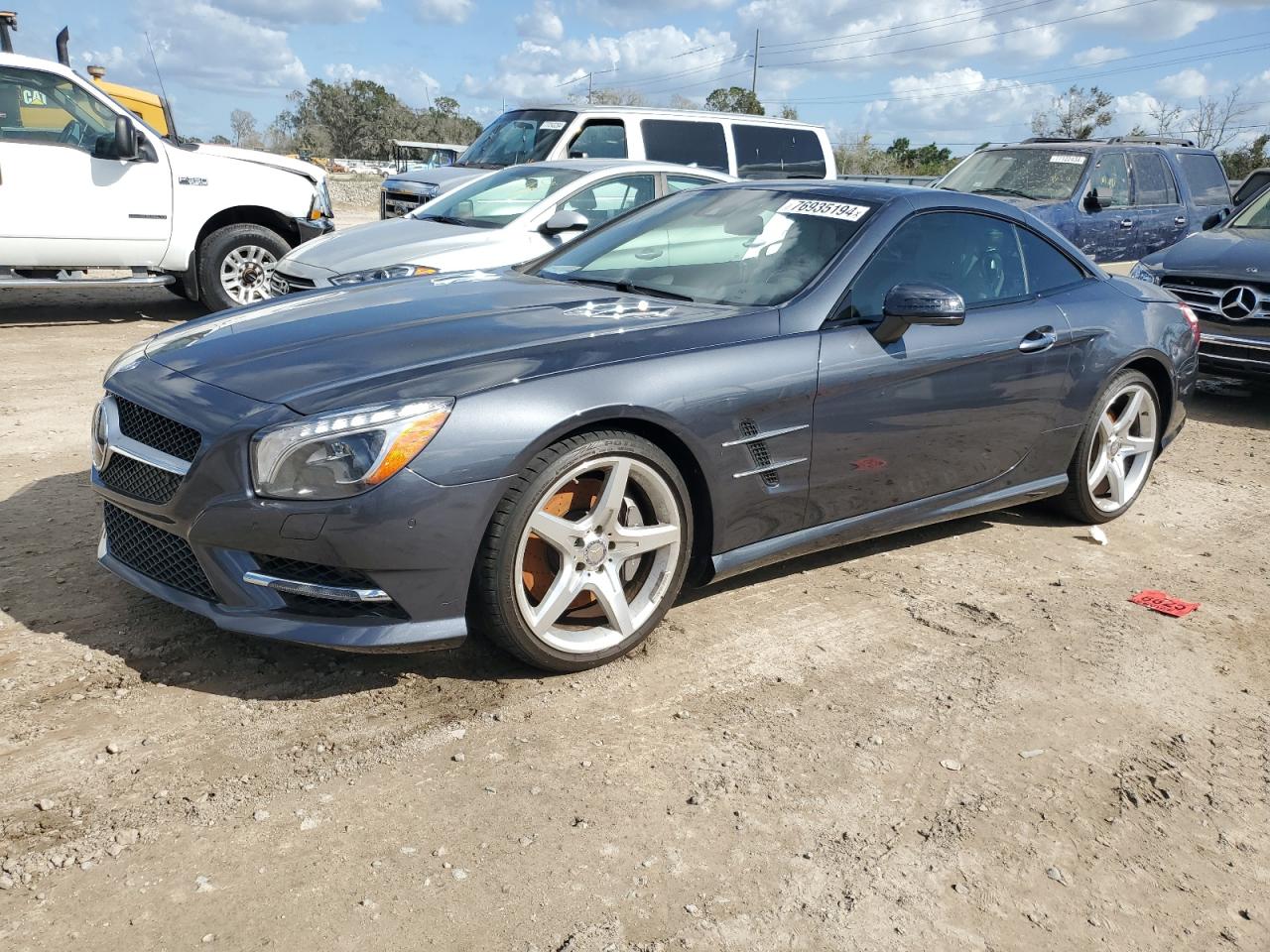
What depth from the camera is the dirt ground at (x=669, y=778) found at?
95.1 inches

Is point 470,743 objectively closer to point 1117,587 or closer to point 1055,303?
point 1117,587

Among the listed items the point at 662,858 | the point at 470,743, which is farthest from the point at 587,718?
the point at 662,858

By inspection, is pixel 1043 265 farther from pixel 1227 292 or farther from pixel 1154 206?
pixel 1154 206

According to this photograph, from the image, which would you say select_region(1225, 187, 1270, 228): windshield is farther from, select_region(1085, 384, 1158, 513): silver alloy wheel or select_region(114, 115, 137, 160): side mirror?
select_region(114, 115, 137, 160): side mirror

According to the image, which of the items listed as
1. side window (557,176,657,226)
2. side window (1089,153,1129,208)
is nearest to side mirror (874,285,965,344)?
side window (557,176,657,226)

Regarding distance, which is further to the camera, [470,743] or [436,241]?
[436,241]

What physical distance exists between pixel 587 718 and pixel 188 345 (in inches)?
70.5

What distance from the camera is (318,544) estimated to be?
2.97 metres

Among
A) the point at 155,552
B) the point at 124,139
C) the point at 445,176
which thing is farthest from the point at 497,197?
the point at 155,552

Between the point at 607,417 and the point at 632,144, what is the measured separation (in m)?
8.52

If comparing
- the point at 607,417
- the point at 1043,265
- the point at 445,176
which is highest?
the point at 445,176

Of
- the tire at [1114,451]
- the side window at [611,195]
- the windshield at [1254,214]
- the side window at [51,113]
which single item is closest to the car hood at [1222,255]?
the windshield at [1254,214]

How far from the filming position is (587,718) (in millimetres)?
3219

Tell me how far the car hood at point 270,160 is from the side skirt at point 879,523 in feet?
24.6
